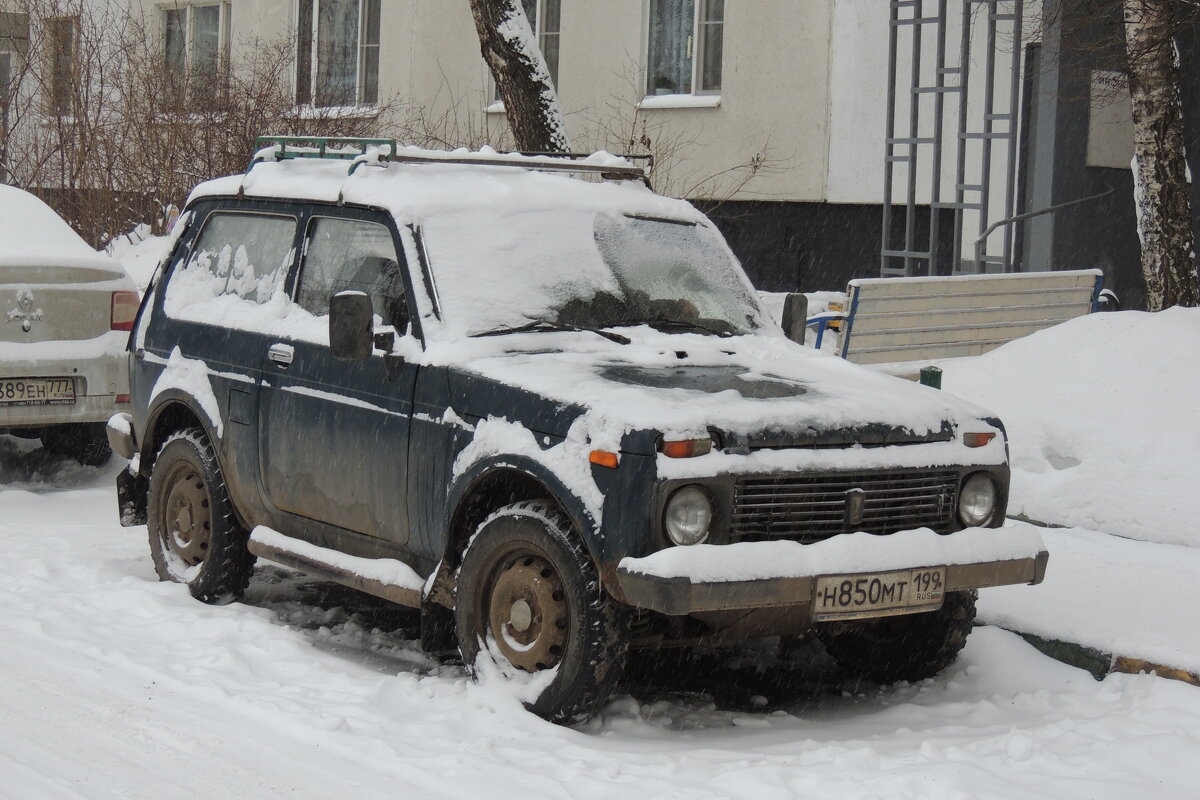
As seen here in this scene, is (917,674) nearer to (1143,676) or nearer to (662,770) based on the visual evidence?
(1143,676)

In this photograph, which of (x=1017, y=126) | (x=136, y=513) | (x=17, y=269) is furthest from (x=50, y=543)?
(x=1017, y=126)

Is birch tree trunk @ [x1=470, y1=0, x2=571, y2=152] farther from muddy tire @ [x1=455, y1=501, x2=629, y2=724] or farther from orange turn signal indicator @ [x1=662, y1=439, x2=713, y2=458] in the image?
orange turn signal indicator @ [x1=662, y1=439, x2=713, y2=458]

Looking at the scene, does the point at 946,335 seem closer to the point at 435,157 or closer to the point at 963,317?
the point at 963,317

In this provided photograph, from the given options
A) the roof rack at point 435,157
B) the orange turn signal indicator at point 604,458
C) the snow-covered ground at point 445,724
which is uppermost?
A: the roof rack at point 435,157

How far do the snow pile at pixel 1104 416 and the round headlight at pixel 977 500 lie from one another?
3.05m

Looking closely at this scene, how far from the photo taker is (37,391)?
30.3 feet

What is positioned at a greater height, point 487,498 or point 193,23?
point 193,23

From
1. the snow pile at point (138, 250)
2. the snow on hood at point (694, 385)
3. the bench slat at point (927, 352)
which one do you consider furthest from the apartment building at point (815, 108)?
the snow on hood at point (694, 385)

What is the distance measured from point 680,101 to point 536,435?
13.7 meters

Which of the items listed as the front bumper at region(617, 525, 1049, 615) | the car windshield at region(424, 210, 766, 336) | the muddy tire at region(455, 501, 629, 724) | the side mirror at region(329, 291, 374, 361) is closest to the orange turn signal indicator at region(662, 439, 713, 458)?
the front bumper at region(617, 525, 1049, 615)

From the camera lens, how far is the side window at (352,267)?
6305 millimetres

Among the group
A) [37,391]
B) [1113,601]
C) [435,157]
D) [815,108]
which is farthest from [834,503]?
[815,108]

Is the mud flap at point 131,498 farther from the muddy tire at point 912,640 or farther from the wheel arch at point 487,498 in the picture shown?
the muddy tire at point 912,640

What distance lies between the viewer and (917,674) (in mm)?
6258
